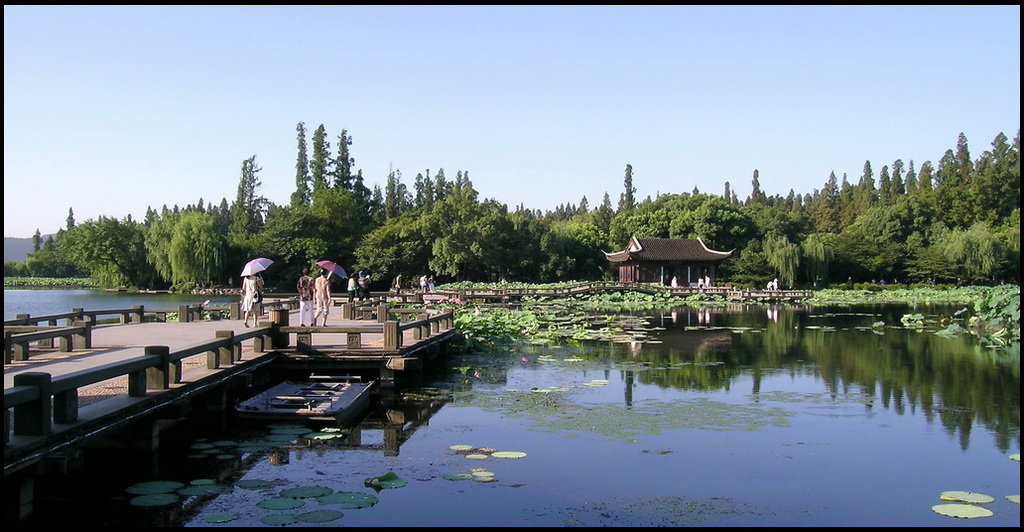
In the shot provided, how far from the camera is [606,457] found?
28.5ft

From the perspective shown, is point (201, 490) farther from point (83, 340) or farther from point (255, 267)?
point (255, 267)

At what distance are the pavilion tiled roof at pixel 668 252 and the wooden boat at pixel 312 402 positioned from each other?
44.1m

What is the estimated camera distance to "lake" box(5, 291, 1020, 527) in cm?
682

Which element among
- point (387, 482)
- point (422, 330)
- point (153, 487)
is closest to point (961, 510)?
point (387, 482)

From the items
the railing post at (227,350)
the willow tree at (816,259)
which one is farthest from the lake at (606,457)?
the willow tree at (816,259)

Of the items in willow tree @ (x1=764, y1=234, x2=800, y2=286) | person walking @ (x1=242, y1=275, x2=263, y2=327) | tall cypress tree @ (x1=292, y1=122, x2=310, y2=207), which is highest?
tall cypress tree @ (x1=292, y1=122, x2=310, y2=207)

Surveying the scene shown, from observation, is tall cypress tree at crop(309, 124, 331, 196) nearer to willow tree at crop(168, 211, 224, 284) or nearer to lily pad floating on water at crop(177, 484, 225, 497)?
willow tree at crop(168, 211, 224, 284)

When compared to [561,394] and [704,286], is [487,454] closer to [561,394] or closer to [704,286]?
[561,394]

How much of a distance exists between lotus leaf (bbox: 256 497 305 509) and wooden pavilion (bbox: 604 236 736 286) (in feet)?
161

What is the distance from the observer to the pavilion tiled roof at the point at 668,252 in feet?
181

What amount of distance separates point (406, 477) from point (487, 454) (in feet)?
3.82

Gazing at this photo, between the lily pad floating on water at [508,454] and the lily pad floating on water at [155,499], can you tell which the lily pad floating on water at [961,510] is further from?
the lily pad floating on water at [155,499]

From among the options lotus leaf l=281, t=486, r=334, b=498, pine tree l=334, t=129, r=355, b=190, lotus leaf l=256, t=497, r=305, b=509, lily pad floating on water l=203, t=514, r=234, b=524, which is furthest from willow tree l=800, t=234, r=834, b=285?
lily pad floating on water l=203, t=514, r=234, b=524

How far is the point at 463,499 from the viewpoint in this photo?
282 inches
